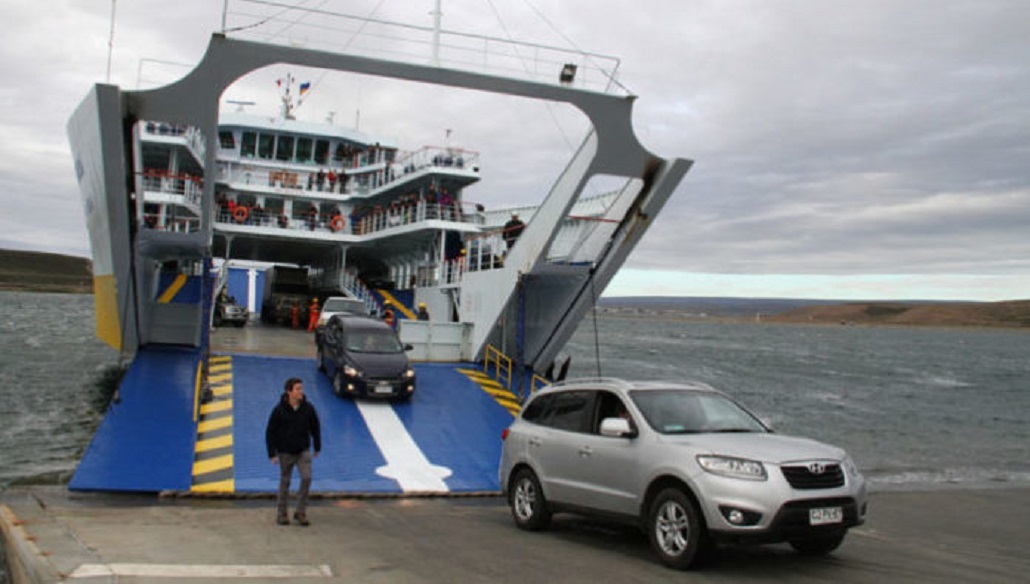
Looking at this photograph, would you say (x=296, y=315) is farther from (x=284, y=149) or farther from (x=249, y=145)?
→ (x=249, y=145)

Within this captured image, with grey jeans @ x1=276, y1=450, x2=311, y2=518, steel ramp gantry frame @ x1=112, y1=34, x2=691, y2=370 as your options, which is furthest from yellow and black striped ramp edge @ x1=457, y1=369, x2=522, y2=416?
grey jeans @ x1=276, y1=450, x2=311, y2=518

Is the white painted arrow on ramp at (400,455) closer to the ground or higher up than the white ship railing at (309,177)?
closer to the ground

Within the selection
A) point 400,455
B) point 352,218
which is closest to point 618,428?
point 400,455

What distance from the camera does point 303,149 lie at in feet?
112

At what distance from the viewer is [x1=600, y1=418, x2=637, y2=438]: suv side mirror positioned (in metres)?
7.45

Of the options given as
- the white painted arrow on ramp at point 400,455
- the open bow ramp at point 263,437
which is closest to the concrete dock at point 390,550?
the open bow ramp at point 263,437

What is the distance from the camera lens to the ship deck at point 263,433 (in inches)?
469

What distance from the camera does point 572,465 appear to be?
8.16m

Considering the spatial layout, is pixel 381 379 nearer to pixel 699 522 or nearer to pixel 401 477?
pixel 401 477

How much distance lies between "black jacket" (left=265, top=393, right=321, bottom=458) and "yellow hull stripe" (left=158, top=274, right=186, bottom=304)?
44.8ft

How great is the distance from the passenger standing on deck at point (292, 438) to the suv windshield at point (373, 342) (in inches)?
313

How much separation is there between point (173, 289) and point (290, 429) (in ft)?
47.7

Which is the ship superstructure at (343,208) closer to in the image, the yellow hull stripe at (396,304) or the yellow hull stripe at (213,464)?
the yellow hull stripe at (396,304)

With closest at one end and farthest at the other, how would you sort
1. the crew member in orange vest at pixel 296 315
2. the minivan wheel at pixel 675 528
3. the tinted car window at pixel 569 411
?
the minivan wheel at pixel 675 528
the tinted car window at pixel 569 411
the crew member in orange vest at pixel 296 315
